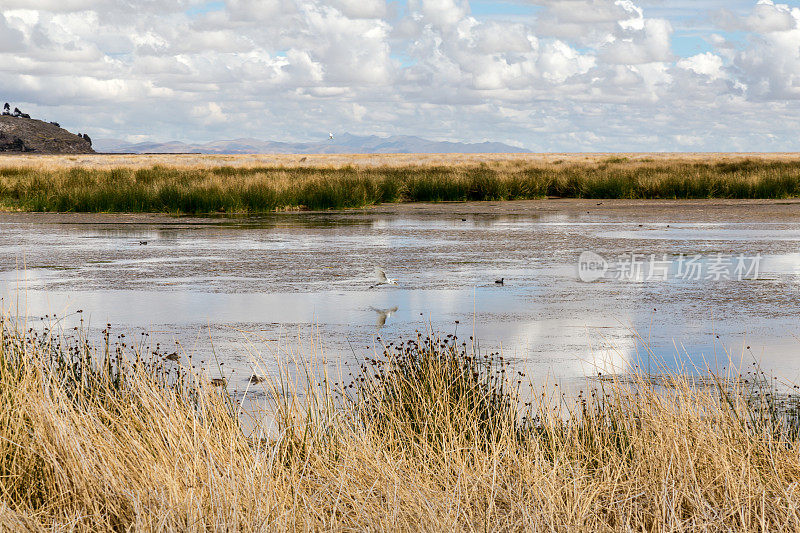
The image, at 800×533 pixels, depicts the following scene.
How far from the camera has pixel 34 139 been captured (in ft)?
609

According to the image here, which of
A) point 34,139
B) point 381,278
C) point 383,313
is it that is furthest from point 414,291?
point 34,139

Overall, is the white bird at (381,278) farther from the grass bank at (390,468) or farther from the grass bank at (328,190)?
the grass bank at (328,190)

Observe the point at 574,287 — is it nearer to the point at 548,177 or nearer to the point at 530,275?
the point at 530,275

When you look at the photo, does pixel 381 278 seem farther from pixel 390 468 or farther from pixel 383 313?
pixel 390 468

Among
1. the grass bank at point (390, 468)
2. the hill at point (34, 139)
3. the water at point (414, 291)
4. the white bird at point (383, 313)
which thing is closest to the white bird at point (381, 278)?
the water at point (414, 291)

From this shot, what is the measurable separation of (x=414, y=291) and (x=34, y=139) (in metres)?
189

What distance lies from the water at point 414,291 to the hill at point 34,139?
169 metres

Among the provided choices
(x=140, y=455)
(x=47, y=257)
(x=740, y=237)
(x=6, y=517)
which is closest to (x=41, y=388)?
(x=140, y=455)

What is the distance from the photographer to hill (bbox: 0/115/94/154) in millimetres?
179250

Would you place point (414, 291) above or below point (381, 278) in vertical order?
below

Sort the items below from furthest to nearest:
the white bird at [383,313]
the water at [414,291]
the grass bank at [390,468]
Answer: the white bird at [383,313], the water at [414,291], the grass bank at [390,468]

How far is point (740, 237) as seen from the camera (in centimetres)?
1878

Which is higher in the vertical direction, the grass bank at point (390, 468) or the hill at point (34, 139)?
the hill at point (34, 139)

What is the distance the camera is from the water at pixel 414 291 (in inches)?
306
